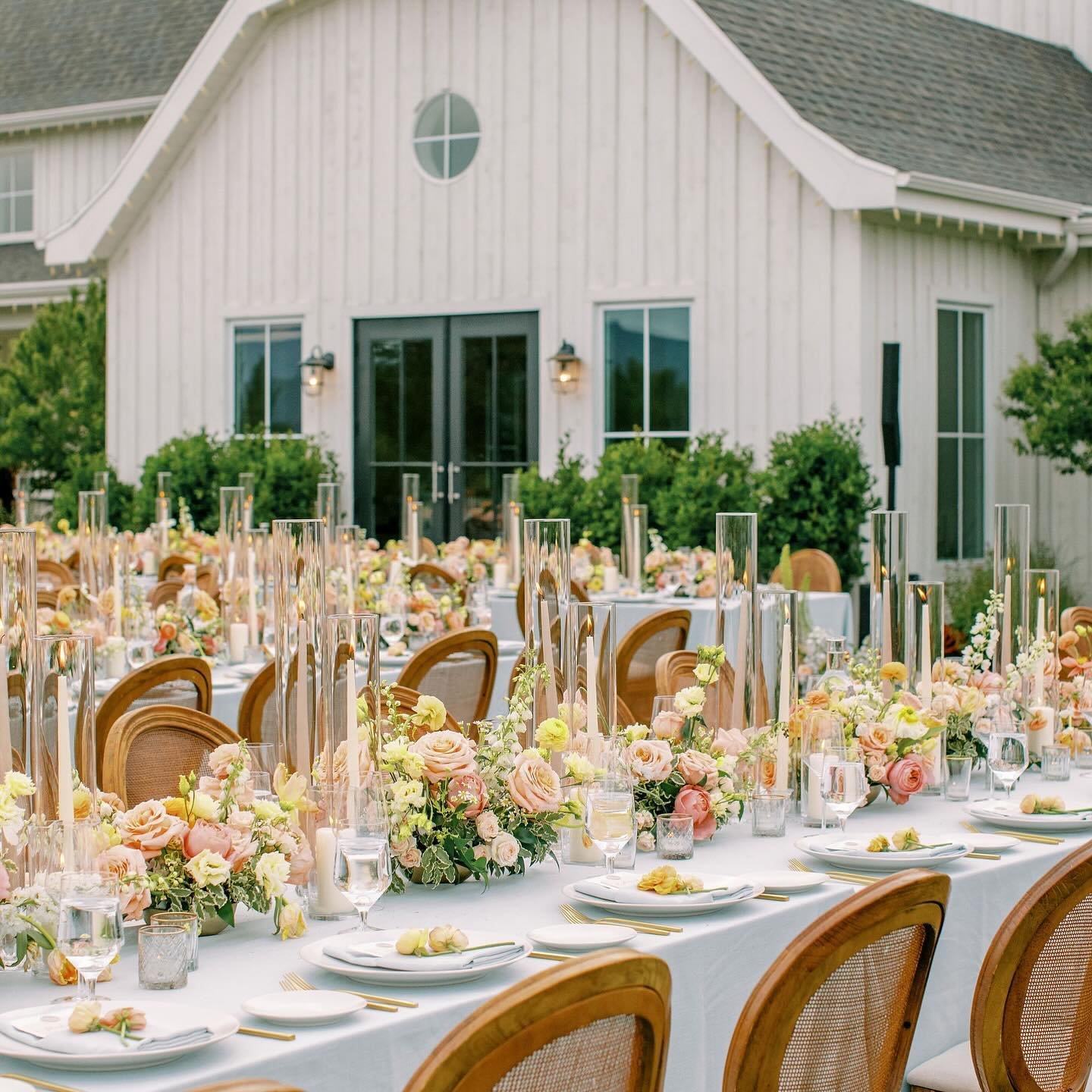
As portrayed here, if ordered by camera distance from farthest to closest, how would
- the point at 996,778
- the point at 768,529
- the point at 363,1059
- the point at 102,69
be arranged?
the point at 102,69 → the point at 768,529 → the point at 996,778 → the point at 363,1059

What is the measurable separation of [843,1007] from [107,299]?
1545 centimetres

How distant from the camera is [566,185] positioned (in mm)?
14727

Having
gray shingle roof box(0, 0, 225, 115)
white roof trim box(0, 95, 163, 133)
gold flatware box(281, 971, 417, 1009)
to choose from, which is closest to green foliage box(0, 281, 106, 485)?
white roof trim box(0, 95, 163, 133)

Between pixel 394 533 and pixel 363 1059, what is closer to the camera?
pixel 363 1059

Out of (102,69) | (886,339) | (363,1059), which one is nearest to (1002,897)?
(363,1059)

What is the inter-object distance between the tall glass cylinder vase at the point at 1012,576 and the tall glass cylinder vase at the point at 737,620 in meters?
1.12

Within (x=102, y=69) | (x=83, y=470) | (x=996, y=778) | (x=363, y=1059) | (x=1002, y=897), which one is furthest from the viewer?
(x=102, y=69)

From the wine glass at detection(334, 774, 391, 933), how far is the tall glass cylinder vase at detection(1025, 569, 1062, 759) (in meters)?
2.35

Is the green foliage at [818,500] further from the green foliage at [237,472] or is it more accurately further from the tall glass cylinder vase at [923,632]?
the tall glass cylinder vase at [923,632]

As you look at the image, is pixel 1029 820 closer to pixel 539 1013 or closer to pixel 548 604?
pixel 548 604

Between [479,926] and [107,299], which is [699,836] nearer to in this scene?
[479,926]

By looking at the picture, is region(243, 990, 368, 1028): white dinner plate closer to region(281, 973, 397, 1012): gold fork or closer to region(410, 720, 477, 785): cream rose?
region(281, 973, 397, 1012): gold fork

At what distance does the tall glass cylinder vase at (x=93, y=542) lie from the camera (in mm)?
7547

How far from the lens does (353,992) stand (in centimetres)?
298
